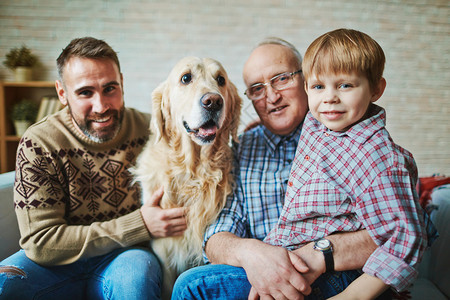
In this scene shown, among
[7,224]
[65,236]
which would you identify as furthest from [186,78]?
[7,224]

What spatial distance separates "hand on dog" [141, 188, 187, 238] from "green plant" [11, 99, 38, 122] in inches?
99.4

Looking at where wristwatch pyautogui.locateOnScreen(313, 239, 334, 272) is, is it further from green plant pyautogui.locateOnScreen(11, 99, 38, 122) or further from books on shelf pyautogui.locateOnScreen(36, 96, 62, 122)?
green plant pyautogui.locateOnScreen(11, 99, 38, 122)

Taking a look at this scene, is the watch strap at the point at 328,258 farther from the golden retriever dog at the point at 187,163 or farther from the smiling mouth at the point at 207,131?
the smiling mouth at the point at 207,131

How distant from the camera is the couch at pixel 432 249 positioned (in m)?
1.35

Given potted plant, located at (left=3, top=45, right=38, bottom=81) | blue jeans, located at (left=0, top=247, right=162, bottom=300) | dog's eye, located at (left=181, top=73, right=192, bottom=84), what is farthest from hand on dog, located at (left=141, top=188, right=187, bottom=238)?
potted plant, located at (left=3, top=45, right=38, bottom=81)

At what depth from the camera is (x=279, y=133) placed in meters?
1.33

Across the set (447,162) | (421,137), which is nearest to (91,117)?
(421,137)

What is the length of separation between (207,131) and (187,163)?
180 millimetres

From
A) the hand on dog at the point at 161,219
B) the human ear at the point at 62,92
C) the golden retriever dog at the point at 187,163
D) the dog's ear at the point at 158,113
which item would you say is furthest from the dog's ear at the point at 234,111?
the human ear at the point at 62,92

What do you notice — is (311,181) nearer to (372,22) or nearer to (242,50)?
(242,50)

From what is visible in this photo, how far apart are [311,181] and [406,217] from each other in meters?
0.29

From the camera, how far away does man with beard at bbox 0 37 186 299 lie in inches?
45.7

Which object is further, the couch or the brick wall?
the brick wall

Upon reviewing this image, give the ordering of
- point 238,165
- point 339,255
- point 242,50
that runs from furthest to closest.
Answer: point 242,50 → point 238,165 → point 339,255
